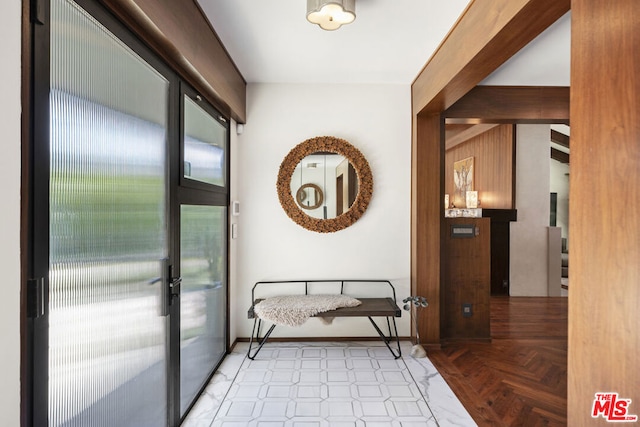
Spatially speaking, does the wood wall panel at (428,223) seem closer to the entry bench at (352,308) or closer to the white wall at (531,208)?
the entry bench at (352,308)

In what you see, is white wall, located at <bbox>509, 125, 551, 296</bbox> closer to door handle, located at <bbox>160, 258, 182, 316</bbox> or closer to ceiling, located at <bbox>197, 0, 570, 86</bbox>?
ceiling, located at <bbox>197, 0, 570, 86</bbox>

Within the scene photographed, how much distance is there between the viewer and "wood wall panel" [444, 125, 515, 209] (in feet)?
19.0

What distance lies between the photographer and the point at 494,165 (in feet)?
20.1

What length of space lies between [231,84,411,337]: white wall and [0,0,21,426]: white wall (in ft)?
8.48

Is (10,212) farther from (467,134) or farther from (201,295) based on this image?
(467,134)

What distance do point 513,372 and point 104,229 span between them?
3.25 m

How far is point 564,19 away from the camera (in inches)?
89.2

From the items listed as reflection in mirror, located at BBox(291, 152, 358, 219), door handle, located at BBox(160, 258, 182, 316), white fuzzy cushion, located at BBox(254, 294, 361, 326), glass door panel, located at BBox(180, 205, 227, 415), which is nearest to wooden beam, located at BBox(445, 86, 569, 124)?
reflection in mirror, located at BBox(291, 152, 358, 219)

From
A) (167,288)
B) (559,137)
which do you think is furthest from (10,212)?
(559,137)

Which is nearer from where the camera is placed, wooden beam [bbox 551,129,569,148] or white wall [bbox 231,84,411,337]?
white wall [bbox 231,84,411,337]

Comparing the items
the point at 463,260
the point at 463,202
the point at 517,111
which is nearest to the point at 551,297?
the point at 463,202

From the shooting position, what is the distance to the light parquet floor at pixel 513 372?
2.38 m

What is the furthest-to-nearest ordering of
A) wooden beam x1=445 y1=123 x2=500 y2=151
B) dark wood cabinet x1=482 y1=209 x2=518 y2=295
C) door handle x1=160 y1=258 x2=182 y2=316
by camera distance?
wooden beam x1=445 y1=123 x2=500 y2=151, dark wood cabinet x1=482 y1=209 x2=518 y2=295, door handle x1=160 y1=258 x2=182 y2=316

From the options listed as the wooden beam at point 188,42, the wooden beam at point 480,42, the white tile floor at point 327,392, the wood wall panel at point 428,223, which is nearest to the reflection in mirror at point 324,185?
the wood wall panel at point 428,223
